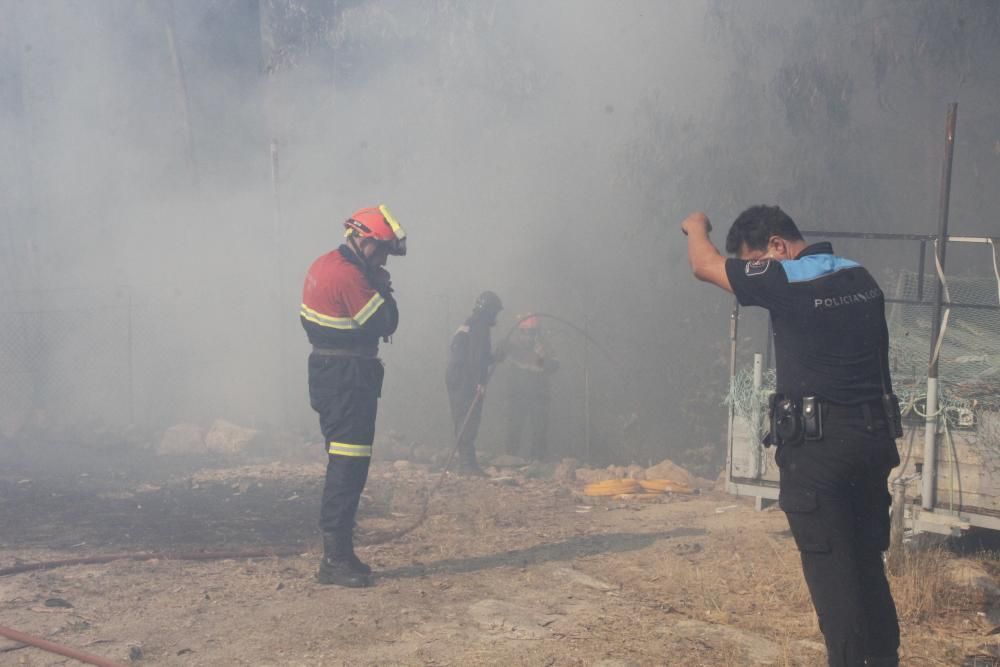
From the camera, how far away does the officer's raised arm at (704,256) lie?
3027 mm

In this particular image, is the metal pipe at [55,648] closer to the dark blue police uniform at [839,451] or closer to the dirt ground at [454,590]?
the dirt ground at [454,590]

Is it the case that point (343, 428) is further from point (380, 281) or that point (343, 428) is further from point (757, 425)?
point (757, 425)

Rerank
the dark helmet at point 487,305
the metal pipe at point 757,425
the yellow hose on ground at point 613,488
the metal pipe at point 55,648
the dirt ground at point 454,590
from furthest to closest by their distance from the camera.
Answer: the dark helmet at point 487,305
the yellow hose on ground at point 613,488
the metal pipe at point 757,425
the dirt ground at point 454,590
the metal pipe at point 55,648

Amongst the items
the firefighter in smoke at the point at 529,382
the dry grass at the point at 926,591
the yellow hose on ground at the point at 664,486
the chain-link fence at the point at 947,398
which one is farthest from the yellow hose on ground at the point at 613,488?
the dry grass at the point at 926,591

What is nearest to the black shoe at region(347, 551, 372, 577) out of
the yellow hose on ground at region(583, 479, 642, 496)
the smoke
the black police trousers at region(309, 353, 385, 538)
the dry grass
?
the black police trousers at region(309, 353, 385, 538)

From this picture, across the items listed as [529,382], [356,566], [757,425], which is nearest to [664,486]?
[757,425]

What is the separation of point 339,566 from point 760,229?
2.96 meters

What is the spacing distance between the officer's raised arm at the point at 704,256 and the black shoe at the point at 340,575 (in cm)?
264

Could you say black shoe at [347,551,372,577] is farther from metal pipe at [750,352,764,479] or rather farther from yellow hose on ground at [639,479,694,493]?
yellow hose on ground at [639,479,694,493]

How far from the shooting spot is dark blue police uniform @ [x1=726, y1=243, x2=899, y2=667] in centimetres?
288

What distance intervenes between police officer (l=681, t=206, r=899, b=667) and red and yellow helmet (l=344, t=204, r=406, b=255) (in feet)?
7.72

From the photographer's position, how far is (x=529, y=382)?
10641 mm

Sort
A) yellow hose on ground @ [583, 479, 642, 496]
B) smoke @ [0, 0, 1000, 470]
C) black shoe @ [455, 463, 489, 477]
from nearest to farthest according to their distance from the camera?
1. yellow hose on ground @ [583, 479, 642, 496]
2. black shoe @ [455, 463, 489, 477]
3. smoke @ [0, 0, 1000, 470]

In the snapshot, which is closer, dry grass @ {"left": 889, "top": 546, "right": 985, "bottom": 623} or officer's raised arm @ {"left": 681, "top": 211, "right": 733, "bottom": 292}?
officer's raised arm @ {"left": 681, "top": 211, "right": 733, "bottom": 292}
